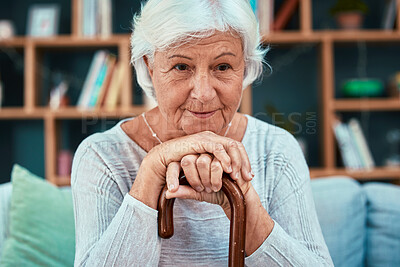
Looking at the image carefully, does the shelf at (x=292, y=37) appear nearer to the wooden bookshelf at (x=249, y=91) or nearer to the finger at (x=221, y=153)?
the wooden bookshelf at (x=249, y=91)

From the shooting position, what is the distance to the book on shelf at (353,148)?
278 cm

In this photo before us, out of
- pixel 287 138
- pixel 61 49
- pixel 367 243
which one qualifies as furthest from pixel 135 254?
pixel 61 49

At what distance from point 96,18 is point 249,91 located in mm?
1020

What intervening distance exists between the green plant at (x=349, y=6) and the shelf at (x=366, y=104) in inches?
21.1

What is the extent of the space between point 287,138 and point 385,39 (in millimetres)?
1947

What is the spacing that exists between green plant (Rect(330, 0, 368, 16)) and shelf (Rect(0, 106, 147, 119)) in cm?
131

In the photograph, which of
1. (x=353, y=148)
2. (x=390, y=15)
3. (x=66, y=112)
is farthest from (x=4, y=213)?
(x=390, y=15)

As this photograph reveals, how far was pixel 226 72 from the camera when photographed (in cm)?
93

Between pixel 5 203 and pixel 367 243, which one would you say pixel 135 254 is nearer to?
pixel 5 203

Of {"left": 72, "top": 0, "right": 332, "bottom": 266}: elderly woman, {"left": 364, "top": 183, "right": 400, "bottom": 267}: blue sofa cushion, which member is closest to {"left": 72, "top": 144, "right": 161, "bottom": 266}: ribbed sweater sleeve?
{"left": 72, "top": 0, "right": 332, "bottom": 266}: elderly woman

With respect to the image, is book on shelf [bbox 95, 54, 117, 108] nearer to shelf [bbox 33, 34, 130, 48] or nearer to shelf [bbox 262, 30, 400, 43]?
shelf [bbox 33, 34, 130, 48]

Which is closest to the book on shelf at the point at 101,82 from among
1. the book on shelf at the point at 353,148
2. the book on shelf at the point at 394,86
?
the book on shelf at the point at 353,148

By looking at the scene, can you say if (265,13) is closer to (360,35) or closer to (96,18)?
(360,35)

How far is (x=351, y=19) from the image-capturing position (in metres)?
2.82
